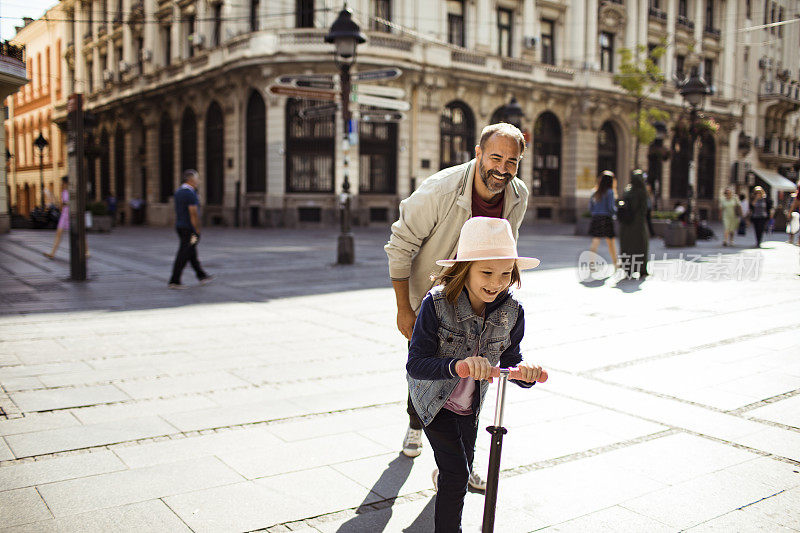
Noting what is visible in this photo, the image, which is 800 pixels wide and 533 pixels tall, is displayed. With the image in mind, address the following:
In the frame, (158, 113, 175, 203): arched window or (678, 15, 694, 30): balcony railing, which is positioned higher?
(678, 15, 694, 30): balcony railing

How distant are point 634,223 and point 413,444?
8828 mm

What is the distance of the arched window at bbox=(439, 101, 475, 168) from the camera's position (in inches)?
1160

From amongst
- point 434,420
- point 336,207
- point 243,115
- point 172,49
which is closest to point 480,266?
point 434,420

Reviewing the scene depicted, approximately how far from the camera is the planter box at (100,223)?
26078 mm

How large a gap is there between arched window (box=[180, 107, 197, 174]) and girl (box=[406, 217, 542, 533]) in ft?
105

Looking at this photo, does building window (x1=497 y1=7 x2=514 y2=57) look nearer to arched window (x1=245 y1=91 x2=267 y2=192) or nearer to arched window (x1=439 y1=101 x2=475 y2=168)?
arched window (x1=439 y1=101 x2=475 y2=168)

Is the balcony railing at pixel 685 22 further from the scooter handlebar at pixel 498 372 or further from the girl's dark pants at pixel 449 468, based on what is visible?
the scooter handlebar at pixel 498 372

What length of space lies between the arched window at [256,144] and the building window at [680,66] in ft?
81.0

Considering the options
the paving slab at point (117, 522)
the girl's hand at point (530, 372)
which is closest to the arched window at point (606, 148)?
the paving slab at point (117, 522)

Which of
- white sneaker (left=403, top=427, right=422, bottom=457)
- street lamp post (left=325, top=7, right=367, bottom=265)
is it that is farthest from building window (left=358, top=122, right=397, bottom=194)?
white sneaker (left=403, top=427, right=422, bottom=457)

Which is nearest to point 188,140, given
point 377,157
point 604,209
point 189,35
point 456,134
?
point 189,35

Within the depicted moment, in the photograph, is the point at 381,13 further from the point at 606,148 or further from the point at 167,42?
the point at 606,148

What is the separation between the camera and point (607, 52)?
3497 cm

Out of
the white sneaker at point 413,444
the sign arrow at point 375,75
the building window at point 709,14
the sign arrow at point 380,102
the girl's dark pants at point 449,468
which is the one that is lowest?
the white sneaker at point 413,444
